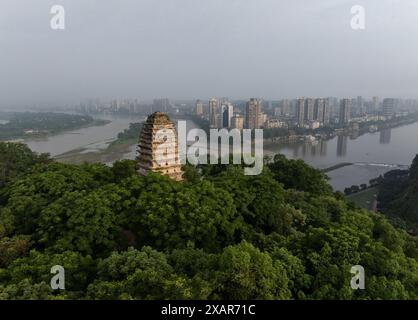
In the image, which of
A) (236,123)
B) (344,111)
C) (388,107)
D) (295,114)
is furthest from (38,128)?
(388,107)

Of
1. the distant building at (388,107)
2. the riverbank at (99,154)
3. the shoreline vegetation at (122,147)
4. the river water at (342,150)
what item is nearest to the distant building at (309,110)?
the shoreline vegetation at (122,147)

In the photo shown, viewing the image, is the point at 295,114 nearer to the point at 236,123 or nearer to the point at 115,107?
the point at 236,123

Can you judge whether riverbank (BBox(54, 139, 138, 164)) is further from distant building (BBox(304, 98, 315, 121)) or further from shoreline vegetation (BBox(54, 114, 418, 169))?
distant building (BBox(304, 98, 315, 121))

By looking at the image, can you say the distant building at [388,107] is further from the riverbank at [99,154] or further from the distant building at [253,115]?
the riverbank at [99,154]
